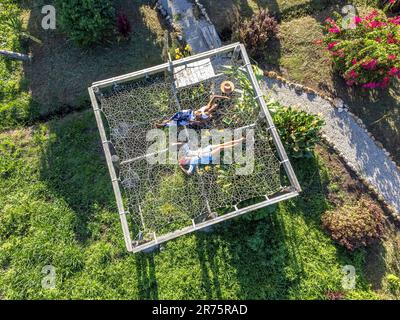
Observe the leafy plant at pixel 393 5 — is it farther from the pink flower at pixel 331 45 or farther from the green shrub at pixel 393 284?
the green shrub at pixel 393 284

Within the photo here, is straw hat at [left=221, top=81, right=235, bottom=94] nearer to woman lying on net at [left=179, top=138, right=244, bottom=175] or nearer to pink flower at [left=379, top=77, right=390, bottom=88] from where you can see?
woman lying on net at [left=179, top=138, right=244, bottom=175]

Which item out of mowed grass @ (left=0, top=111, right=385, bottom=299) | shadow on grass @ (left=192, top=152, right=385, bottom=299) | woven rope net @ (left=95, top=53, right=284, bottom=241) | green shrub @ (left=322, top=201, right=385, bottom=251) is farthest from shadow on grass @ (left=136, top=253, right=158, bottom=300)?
green shrub @ (left=322, top=201, right=385, bottom=251)

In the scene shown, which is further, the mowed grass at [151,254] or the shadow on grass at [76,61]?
the shadow on grass at [76,61]

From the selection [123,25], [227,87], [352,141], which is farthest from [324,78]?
[123,25]

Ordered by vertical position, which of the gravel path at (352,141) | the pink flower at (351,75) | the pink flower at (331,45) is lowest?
the gravel path at (352,141)

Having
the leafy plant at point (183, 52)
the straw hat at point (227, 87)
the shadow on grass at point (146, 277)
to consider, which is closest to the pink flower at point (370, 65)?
the straw hat at point (227, 87)

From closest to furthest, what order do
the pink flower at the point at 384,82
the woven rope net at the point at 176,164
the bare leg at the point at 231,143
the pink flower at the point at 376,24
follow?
the woven rope net at the point at 176,164, the bare leg at the point at 231,143, the pink flower at the point at 376,24, the pink flower at the point at 384,82
